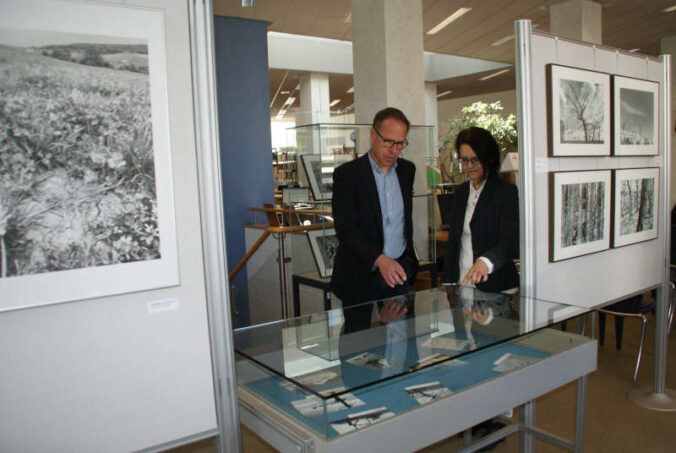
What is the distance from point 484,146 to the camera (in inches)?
109

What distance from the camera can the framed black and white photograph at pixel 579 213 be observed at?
8.90 feet

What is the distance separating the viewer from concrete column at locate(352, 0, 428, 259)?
5055 mm

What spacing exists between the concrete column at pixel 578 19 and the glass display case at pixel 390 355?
23.6 feet

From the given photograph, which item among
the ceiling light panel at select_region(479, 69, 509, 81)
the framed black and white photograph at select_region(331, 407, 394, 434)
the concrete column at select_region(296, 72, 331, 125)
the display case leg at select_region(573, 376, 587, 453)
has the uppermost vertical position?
the ceiling light panel at select_region(479, 69, 509, 81)

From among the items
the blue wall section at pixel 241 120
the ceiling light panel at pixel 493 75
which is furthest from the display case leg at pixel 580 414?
the ceiling light panel at pixel 493 75

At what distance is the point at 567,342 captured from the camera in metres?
2.06

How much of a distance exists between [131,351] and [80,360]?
0.12 metres

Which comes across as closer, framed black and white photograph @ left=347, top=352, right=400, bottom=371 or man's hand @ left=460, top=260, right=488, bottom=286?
framed black and white photograph @ left=347, top=352, right=400, bottom=371

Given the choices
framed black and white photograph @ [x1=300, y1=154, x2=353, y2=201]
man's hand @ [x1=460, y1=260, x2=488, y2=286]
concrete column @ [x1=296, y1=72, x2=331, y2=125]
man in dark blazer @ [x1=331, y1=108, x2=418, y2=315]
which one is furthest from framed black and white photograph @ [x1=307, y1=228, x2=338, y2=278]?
concrete column @ [x1=296, y1=72, x2=331, y2=125]

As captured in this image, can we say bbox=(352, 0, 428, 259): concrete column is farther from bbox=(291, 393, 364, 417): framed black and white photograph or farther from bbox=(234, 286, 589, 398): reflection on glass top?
bbox=(291, 393, 364, 417): framed black and white photograph

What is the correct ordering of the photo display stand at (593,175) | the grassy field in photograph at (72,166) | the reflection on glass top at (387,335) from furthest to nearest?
the photo display stand at (593,175) < the reflection on glass top at (387,335) < the grassy field in photograph at (72,166)

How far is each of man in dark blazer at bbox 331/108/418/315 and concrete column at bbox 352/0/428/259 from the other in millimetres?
2456

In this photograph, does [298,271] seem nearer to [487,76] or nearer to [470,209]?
[470,209]

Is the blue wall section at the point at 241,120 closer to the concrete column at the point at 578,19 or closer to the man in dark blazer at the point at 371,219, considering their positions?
the concrete column at the point at 578,19
